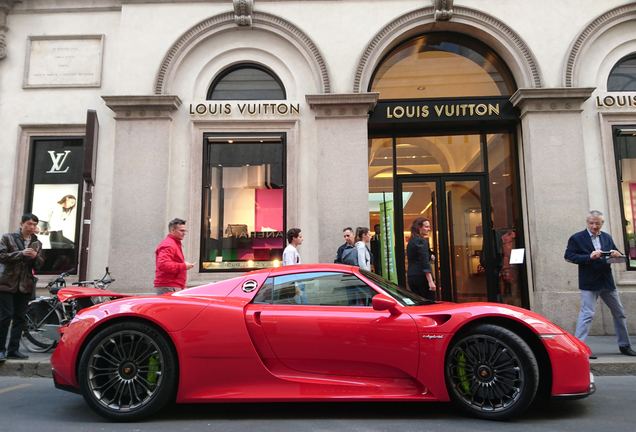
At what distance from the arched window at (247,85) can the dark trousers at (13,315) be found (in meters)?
5.21

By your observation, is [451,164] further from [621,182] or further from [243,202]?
[243,202]

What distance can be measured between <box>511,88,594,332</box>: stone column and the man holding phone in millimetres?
8002

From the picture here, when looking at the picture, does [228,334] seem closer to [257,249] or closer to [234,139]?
[257,249]

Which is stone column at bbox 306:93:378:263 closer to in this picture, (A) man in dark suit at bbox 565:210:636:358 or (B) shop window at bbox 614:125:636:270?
(A) man in dark suit at bbox 565:210:636:358

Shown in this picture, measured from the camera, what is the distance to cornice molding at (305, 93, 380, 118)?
8867 mm

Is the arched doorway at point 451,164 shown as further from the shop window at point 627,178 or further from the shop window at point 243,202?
the shop window at point 243,202

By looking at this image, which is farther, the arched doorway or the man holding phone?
the arched doorway

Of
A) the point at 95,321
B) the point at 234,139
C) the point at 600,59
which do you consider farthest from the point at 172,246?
the point at 600,59

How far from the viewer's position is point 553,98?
8.73 meters

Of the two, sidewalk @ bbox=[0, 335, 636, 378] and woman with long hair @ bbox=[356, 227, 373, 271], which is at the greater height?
woman with long hair @ bbox=[356, 227, 373, 271]

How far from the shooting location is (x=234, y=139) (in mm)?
9289

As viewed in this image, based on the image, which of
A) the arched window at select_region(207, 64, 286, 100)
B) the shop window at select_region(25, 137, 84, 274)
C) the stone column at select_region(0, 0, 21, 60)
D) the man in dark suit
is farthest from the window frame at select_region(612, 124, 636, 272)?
the stone column at select_region(0, 0, 21, 60)

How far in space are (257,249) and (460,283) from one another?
403 cm

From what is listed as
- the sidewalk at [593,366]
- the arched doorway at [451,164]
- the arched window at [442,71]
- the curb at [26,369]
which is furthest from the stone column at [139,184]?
the arched window at [442,71]
